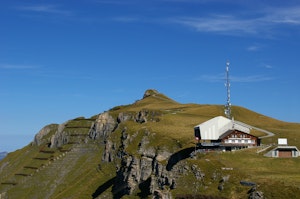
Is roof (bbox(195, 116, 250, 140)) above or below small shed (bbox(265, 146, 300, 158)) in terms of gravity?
above

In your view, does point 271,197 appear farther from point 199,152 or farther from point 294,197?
point 199,152

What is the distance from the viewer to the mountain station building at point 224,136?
142875mm

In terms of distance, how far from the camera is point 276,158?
420ft

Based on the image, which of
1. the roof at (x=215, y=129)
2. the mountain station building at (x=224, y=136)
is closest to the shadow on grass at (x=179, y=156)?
the mountain station building at (x=224, y=136)

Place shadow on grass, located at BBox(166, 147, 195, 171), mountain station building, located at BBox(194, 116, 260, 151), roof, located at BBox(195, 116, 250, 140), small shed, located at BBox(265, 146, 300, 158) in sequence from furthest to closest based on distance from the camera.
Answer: shadow on grass, located at BBox(166, 147, 195, 171) < roof, located at BBox(195, 116, 250, 140) < mountain station building, located at BBox(194, 116, 260, 151) < small shed, located at BBox(265, 146, 300, 158)

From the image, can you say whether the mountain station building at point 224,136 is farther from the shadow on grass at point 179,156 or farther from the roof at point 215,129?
the shadow on grass at point 179,156

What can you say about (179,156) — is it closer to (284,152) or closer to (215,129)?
(215,129)

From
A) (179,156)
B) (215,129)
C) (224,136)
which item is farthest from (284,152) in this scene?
(179,156)

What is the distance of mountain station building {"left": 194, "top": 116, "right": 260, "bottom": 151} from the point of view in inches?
5625

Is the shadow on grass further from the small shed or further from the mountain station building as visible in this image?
the small shed

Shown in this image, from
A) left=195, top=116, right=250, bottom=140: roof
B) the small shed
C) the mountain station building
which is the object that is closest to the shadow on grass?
the mountain station building

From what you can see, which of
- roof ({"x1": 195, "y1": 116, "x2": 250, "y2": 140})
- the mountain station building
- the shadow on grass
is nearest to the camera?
the mountain station building

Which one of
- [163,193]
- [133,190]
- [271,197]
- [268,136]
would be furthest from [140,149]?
[271,197]

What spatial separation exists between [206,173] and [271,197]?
25.9 meters
